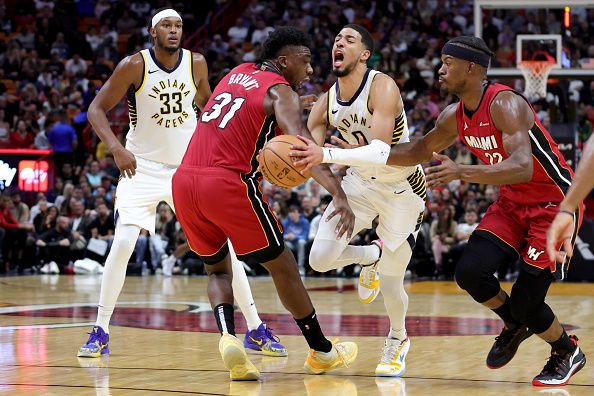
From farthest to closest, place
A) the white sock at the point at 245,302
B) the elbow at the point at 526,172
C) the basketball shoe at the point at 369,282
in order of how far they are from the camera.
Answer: the basketball shoe at the point at 369,282, the white sock at the point at 245,302, the elbow at the point at 526,172

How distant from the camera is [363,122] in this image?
6695 millimetres

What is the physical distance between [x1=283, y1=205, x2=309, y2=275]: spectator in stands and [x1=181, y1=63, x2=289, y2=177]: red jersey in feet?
32.8

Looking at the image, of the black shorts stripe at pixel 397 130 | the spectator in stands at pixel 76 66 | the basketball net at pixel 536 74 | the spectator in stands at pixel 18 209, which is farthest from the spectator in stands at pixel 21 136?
the black shorts stripe at pixel 397 130

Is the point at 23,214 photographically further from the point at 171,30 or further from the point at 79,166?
the point at 171,30

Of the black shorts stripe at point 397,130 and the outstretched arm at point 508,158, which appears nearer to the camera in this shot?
the outstretched arm at point 508,158

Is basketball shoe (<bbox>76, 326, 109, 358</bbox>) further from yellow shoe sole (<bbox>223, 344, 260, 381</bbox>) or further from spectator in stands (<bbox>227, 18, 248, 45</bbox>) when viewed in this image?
spectator in stands (<bbox>227, 18, 248, 45</bbox>)

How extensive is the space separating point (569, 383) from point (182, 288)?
820cm

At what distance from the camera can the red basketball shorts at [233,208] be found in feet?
19.8

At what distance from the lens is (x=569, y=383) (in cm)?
599

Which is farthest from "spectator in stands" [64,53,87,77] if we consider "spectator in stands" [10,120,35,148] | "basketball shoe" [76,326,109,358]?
"basketball shoe" [76,326,109,358]

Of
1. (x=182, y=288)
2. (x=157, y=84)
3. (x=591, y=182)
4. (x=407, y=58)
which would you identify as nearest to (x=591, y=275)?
(x=182, y=288)

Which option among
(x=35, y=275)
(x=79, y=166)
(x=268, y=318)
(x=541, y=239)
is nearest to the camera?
(x=541, y=239)

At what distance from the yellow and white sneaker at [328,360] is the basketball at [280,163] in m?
1.22

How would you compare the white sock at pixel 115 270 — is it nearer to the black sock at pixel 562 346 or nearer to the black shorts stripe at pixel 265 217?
the black shorts stripe at pixel 265 217
